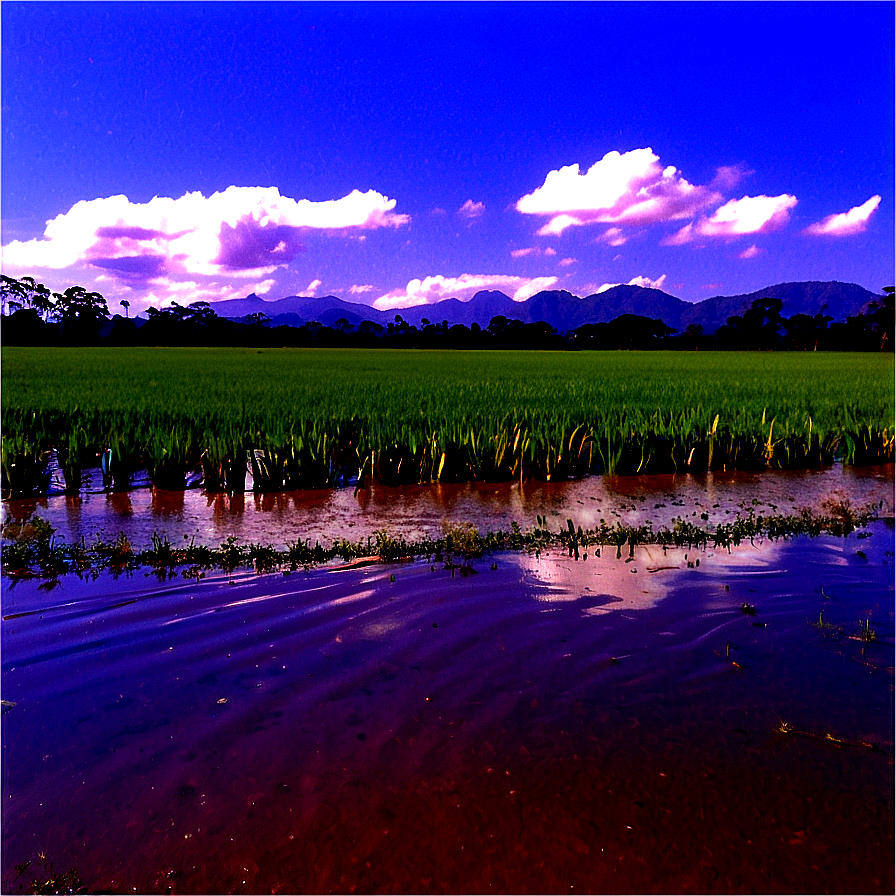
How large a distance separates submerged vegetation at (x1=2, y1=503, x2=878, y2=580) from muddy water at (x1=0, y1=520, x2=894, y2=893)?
43cm

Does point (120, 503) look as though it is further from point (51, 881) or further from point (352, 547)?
point (51, 881)

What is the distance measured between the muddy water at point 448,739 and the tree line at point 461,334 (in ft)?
212

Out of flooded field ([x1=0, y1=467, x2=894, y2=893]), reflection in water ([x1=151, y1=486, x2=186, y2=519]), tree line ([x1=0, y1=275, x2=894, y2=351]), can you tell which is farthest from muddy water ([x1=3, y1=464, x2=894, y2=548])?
tree line ([x1=0, y1=275, x2=894, y2=351])

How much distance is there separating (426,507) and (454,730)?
3241mm

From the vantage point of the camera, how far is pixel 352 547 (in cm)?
418

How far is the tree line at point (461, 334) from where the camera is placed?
219 feet

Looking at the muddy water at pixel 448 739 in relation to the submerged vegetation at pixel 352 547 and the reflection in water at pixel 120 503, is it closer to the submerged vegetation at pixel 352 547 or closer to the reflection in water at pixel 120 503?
the submerged vegetation at pixel 352 547

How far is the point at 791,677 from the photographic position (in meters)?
2.56

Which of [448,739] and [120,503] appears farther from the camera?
[120,503]


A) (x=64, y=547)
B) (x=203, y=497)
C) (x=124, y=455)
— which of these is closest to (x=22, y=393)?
(x=124, y=455)

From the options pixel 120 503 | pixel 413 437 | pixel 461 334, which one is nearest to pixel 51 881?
pixel 120 503

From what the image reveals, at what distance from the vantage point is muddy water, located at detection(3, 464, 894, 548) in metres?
4.76

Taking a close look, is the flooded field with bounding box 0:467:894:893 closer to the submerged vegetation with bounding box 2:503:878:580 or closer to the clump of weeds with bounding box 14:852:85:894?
the clump of weeds with bounding box 14:852:85:894

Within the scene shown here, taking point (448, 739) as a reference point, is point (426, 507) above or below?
above
